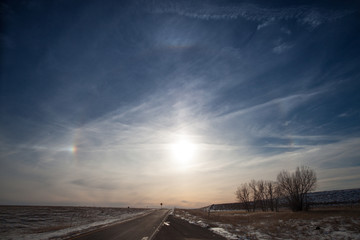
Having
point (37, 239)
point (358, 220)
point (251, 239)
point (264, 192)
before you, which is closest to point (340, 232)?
point (358, 220)

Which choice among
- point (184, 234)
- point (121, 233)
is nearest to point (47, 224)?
point (121, 233)

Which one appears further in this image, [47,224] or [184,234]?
[47,224]

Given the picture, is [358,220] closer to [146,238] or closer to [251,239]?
[251,239]

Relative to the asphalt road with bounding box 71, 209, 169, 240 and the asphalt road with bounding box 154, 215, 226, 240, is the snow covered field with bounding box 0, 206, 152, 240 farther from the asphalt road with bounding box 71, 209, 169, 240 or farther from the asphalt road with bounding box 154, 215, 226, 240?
the asphalt road with bounding box 154, 215, 226, 240

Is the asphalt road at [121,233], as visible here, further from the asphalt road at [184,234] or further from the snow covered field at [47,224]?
the snow covered field at [47,224]

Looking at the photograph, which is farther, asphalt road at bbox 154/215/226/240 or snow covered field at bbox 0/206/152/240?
snow covered field at bbox 0/206/152/240

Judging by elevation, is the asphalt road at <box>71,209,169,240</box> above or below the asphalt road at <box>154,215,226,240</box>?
above

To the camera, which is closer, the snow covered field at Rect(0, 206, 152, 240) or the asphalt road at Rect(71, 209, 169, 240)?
the asphalt road at Rect(71, 209, 169, 240)

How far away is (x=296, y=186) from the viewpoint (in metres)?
51.4

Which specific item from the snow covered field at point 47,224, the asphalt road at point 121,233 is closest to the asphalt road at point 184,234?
the asphalt road at point 121,233

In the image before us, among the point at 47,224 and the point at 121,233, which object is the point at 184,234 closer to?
the point at 121,233

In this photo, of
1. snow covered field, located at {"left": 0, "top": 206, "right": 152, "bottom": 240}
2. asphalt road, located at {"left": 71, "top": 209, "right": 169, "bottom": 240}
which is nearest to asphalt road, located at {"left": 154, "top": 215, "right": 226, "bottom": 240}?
asphalt road, located at {"left": 71, "top": 209, "right": 169, "bottom": 240}

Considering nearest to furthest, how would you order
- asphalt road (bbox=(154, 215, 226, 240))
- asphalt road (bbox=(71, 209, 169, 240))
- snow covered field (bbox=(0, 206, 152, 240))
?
asphalt road (bbox=(71, 209, 169, 240)) < asphalt road (bbox=(154, 215, 226, 240)) < snow covered field (bbox=(0, 206, 152, 240))

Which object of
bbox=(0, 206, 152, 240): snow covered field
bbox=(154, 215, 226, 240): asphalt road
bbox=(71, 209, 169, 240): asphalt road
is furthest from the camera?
bbox=(0, 206, 152, 240): snow covered field
